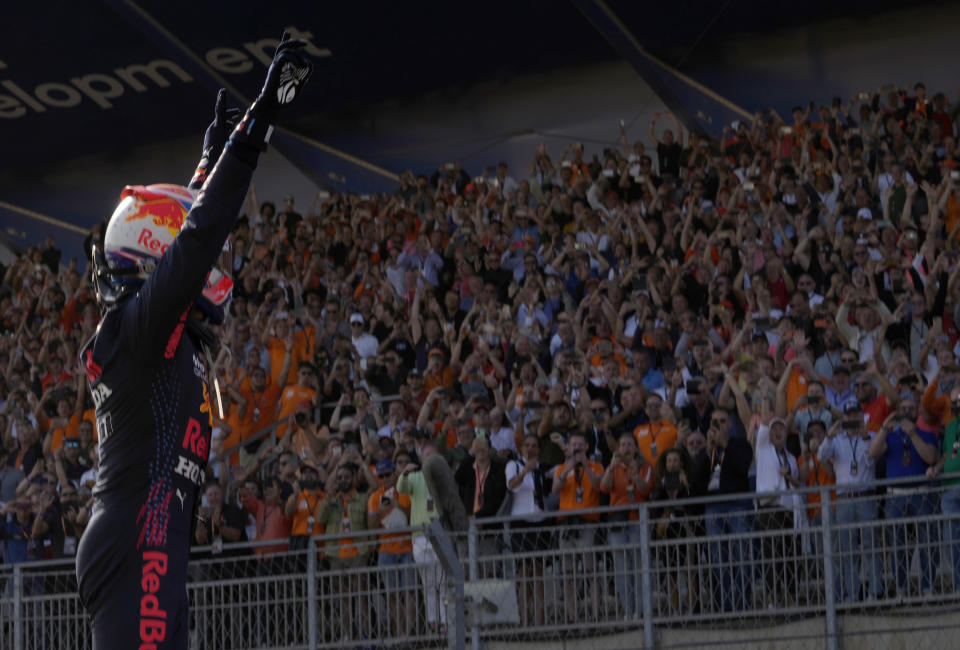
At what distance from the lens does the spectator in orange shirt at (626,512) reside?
10.6m

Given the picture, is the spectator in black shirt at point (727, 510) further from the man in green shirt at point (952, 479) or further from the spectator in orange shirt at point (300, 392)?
the spectator in orange shirt at point (300, 392)

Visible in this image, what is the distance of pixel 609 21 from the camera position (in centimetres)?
2123

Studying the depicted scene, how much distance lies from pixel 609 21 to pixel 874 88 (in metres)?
3.93

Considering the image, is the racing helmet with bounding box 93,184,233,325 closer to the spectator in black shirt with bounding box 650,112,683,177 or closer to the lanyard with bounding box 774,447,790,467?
Result: the lanyard with bounding box 774,447,790,467

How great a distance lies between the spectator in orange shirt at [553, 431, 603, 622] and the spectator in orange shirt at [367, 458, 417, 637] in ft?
3.82

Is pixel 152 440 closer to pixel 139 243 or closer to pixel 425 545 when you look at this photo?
pixel 139 243

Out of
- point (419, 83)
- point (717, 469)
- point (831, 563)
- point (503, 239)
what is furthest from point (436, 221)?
point (831, 563)

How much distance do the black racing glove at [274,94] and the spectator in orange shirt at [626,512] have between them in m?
7.37

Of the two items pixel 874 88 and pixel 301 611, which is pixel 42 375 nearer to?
pixel 301 611

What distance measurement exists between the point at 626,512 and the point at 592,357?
307cm

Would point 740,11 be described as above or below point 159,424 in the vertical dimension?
above

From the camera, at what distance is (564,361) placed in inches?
536

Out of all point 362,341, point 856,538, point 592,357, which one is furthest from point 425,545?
point 362,341

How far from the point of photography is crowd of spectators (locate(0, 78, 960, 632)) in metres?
11.2
